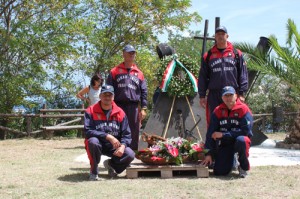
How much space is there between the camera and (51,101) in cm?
1688

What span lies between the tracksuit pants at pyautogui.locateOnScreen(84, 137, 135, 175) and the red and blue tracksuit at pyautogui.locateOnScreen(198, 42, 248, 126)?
1.45 m

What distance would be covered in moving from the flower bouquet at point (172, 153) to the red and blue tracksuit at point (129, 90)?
615 mm

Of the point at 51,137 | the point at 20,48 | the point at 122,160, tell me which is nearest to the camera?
the point at 122,160

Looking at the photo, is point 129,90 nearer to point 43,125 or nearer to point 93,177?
point 93,177

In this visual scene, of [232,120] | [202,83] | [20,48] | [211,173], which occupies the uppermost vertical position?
[20,48]

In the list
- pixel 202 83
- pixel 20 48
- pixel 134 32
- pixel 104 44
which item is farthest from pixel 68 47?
pixel 202 83

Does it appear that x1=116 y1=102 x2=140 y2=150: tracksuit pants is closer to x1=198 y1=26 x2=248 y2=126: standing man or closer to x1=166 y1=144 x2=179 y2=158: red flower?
x1=166 y1=144 x2=179 y2=158: red flower

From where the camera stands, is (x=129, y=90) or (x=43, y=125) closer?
(x=129, y=90)

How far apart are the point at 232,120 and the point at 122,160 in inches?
58.9

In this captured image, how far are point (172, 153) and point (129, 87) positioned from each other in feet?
3.91

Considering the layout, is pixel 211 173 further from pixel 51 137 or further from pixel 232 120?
pixel 51 137

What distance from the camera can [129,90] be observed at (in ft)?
21.8

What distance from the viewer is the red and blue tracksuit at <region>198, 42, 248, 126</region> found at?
A: 21.1 ft

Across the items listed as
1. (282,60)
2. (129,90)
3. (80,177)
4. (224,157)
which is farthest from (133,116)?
(282,60)
